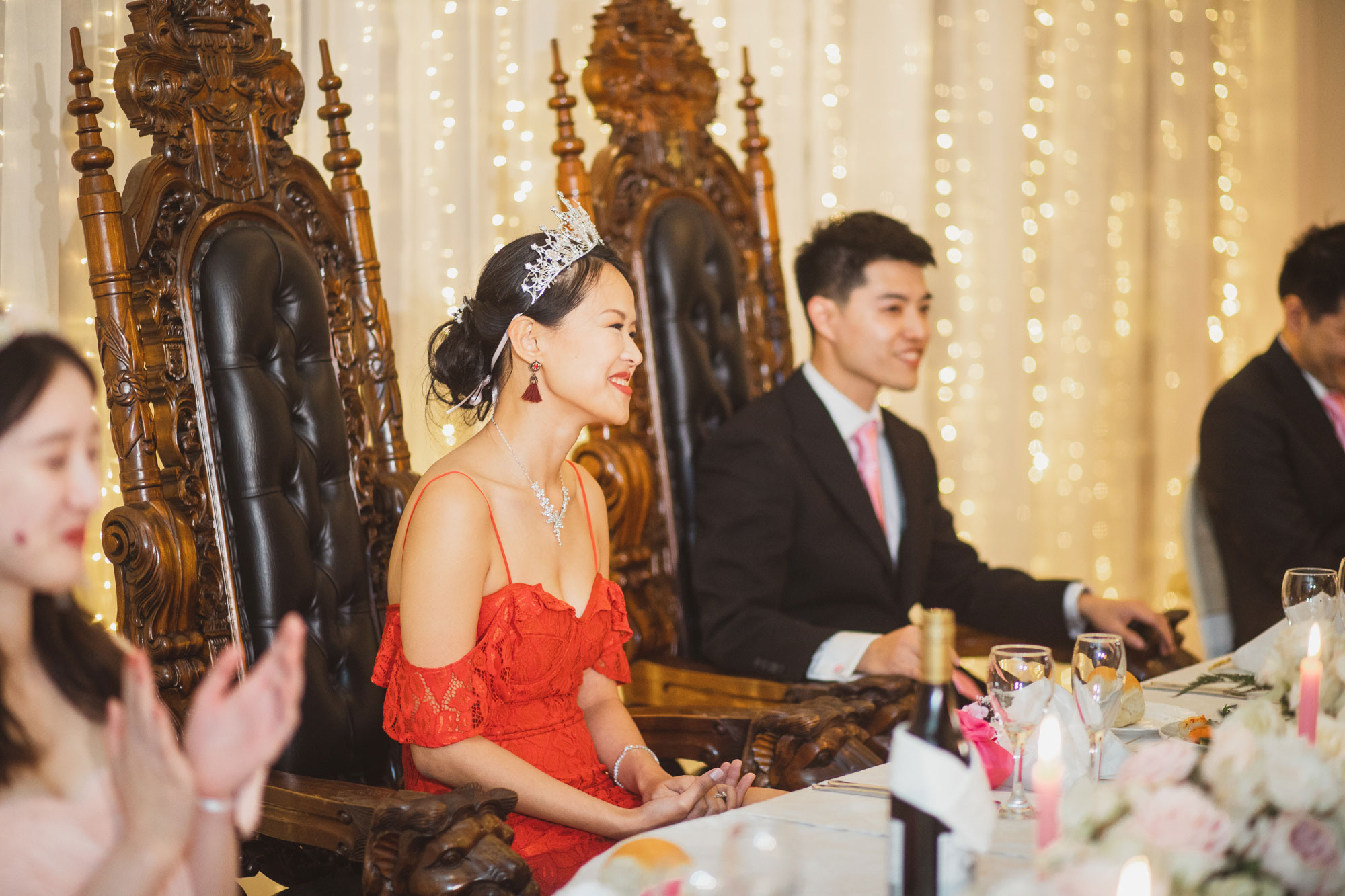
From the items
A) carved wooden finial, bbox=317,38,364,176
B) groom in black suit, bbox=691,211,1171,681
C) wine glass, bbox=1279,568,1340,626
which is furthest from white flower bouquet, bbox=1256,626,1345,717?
carved wooden finial, bbox=317,38,364,176

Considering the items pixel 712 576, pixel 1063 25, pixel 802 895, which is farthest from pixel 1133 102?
pixel 802 895

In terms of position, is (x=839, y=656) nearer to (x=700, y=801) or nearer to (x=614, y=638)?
(x=614, y=638)

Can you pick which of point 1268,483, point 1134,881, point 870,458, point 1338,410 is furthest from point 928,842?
point 1338,410

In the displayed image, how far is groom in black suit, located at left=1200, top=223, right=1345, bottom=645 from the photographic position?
320 cm

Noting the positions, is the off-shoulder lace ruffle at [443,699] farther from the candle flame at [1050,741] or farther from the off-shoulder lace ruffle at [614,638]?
the candle flame at [1050,741]

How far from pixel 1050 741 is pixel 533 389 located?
1.24 metres

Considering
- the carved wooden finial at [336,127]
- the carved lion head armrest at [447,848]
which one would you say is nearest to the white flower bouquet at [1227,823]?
the carved lion head armrest at [447,848]

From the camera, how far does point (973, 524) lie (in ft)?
14.7

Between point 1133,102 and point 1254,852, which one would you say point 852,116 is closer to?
point 1133,102

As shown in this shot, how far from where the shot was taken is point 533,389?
6.88 ft

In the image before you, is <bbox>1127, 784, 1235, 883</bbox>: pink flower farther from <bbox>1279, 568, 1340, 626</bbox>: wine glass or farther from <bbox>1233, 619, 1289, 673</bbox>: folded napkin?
<bbox>1233, 619, 1289, 673</bbox>: folded napkin

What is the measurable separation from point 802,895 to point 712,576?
153cm

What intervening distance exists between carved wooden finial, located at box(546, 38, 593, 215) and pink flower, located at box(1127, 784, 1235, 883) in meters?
1.94

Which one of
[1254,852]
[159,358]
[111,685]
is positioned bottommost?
[1254,852]
